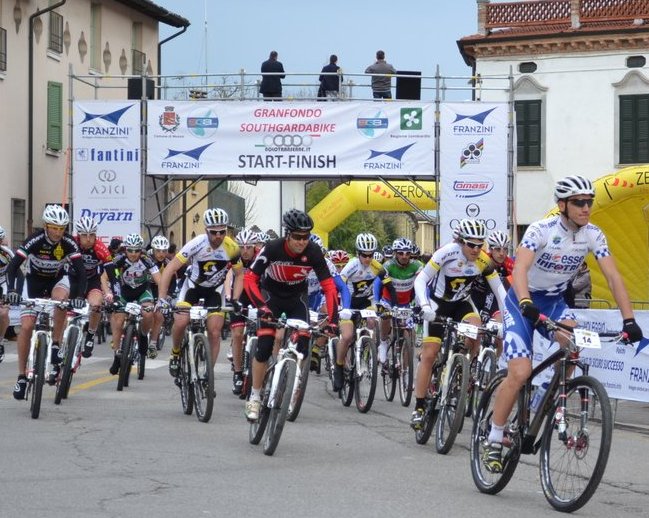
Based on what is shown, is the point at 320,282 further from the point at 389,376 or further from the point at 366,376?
the point at 389,376

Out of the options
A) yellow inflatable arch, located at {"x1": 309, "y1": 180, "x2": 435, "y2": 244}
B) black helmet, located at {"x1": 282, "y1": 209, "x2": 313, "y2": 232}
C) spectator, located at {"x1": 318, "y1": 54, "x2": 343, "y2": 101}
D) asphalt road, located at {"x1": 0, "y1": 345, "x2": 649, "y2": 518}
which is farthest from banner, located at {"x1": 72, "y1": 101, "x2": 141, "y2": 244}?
black helmet, located at {"x1": 282, "y1": 209, "x2": 313, "y2": 232}

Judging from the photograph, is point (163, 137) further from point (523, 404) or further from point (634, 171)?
point (523, 404)

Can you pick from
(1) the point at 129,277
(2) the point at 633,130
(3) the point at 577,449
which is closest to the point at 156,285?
(1) the point at 129,277

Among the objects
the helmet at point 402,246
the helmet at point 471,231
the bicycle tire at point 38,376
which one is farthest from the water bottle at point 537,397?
the helmet at point 402,246

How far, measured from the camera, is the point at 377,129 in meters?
30.1

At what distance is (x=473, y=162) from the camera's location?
98.7 feet

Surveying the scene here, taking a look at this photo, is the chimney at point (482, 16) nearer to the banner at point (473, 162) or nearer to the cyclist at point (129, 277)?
the banner at point (473, 162)

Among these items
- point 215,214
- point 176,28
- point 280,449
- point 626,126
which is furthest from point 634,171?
point 176,28

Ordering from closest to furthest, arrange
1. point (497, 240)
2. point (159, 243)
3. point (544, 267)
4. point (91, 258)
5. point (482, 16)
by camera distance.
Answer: point (544, 267), point (497, 240), point (91, 258), point (159, 243), point (482, 16)

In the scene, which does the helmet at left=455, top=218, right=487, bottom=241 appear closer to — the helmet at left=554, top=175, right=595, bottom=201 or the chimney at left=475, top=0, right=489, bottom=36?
the helmet at left=554, top=175, right=595, bottom=201

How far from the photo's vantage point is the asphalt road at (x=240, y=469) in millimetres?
8586

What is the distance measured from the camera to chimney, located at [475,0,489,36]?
46.1 meters

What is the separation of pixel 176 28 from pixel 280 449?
3983 cm

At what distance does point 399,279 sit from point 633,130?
1084 inches
